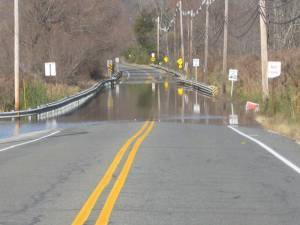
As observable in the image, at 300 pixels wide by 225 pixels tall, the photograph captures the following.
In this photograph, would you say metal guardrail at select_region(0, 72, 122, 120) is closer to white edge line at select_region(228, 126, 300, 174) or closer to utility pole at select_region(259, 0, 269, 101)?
utility pole at select_region(259, 0, 269, 101)

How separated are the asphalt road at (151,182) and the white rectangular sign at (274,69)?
381 inches

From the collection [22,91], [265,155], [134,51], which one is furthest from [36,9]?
[134,51]

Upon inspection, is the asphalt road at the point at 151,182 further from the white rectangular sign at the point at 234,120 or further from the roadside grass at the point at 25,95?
the roadside grass at the point at 25,95

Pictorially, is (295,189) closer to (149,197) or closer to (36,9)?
(149,197)

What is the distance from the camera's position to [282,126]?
2338 centimetres

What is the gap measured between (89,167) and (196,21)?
9003cm

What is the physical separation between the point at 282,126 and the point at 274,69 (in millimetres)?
5319

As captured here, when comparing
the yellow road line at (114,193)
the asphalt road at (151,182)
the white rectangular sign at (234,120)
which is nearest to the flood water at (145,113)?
the white rectangular sign at (234,120)

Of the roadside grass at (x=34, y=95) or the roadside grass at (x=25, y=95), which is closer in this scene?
the roadside grass at (x=25, y=95)

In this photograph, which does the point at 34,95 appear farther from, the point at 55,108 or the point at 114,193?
the point at 114,193

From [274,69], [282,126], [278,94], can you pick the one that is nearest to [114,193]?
[282,126]

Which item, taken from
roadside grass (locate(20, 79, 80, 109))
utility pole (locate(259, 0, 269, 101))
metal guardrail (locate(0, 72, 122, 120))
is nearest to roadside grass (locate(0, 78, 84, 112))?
roadside grass (locate(20, 79, 80, 109))

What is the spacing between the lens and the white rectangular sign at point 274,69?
28.0 metres

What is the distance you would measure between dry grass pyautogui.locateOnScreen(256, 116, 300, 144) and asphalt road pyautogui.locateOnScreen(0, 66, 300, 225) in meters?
1.79
